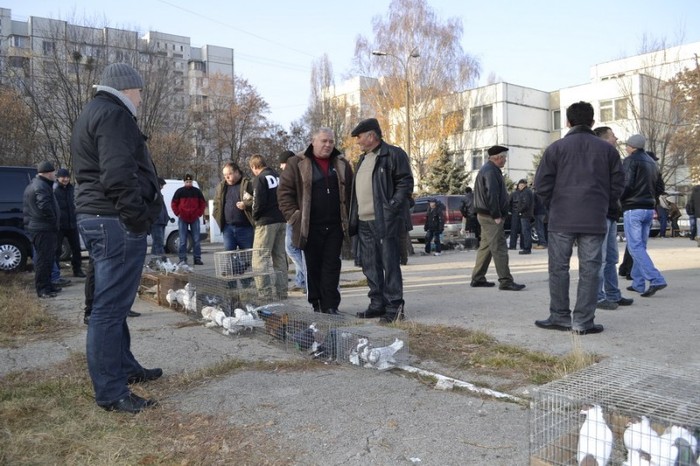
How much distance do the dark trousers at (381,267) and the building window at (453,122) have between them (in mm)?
31974

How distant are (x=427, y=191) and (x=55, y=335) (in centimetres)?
2883

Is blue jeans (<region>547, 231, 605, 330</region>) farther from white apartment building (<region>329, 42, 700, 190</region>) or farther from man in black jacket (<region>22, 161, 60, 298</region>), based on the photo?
white apartment building (<region>329, 42, 700, 190</region>)

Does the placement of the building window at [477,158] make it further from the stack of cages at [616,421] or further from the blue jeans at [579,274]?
the stack of cages at [616,421]

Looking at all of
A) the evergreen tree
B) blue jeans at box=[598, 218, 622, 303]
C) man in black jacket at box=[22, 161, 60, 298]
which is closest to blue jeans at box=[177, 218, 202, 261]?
man in black jacket at box=[22, 161, 60, 298]

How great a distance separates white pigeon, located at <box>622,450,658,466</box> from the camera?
2.20m

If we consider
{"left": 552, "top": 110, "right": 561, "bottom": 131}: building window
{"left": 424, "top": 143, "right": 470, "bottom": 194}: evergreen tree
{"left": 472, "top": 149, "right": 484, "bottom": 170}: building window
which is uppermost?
{"left": 552, "top": 110, "right": 561, "bottom": 131}: building window

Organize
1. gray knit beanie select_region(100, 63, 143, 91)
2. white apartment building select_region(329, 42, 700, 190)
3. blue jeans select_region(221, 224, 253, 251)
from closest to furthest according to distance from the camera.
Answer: gray knit beanie select_region(100, 63, 143, 91) → blue jeans select_region(221, 224, 253, 251) → white apartment building select_region(329, 42, 700, 190)

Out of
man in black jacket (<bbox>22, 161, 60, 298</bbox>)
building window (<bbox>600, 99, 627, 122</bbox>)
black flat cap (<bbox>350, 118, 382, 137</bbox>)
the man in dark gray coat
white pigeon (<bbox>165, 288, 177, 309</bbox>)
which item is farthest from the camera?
building window (<bbox>600, 99, 627, 122</bbox>)

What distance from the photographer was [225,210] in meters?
8.48

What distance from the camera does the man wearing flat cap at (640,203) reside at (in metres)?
6.92

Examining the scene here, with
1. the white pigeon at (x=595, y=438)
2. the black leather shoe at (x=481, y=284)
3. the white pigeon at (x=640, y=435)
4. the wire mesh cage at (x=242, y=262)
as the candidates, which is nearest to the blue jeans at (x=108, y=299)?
the white pigeon at (x=595, y=438)

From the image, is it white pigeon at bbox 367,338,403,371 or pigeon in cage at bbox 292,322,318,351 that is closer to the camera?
white pigeon at bbox 367,338,403,371

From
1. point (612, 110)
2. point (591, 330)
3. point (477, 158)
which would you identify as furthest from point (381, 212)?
point (477, 158)

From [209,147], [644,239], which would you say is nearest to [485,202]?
[644,239]
